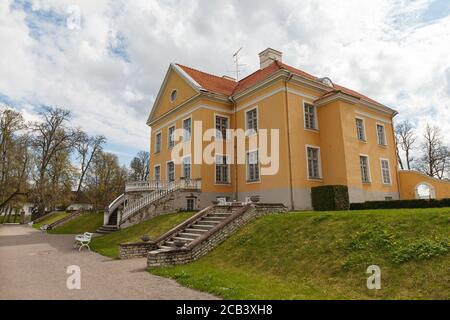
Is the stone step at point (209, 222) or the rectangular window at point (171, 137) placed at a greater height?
the rectangular window at point (171, 137)

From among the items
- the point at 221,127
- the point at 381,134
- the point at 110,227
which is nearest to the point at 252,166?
the point at 221,127

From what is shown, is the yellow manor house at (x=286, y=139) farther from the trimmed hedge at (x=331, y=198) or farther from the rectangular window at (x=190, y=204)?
the trimmed hedge at (x=331, y=198)

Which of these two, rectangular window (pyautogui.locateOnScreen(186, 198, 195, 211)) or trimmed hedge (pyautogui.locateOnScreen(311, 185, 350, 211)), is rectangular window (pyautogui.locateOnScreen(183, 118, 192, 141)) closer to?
rectangular window (pyautogui.locateOnScreen(186, 198, 195, 211))

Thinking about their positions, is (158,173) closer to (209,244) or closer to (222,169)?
(222,169)

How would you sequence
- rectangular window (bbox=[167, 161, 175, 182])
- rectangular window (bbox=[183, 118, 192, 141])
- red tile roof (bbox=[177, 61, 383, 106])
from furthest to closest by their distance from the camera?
rectangular window (bbox=[167, 161, 175, 182]) → rectangular window (bbox=[183, 118, 192, 141]) → red tile roof (bbox=[177, 61, 383, 106])

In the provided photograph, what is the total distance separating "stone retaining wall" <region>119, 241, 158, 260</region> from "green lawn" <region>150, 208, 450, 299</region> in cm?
296

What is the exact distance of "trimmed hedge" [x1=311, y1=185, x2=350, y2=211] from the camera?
591 inches

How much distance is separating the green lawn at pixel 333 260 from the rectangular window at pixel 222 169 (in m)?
11.3

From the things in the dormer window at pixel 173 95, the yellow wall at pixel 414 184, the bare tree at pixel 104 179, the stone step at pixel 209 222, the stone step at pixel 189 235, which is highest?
the dormer window at pixel 173 95

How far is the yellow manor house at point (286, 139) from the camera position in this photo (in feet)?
61.6

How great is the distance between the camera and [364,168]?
2145 cm

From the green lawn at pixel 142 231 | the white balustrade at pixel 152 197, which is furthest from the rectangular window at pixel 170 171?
the green lawn at pixel 142 231

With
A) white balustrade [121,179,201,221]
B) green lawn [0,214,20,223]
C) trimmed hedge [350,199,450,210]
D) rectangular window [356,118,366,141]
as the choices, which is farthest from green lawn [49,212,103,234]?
green lawn [0,214,20,223]
